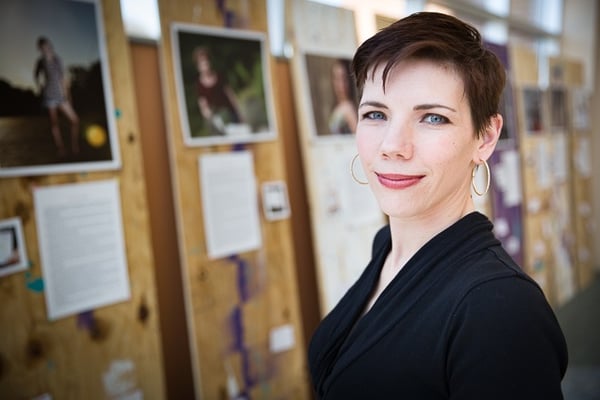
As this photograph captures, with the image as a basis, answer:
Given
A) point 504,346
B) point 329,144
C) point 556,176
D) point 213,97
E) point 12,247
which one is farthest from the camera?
point 556,176

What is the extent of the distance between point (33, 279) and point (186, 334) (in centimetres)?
85

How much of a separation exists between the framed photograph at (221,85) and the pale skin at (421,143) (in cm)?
144

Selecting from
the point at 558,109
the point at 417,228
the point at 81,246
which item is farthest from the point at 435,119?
the point at 558,109

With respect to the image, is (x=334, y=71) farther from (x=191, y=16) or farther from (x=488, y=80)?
(x=488, y=80)

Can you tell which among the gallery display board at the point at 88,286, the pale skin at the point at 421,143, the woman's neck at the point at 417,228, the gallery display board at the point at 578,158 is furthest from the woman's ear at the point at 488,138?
the gallery display board at the point at 578,158

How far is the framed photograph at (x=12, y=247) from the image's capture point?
175cm

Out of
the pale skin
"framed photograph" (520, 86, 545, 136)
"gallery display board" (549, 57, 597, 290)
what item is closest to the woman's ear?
the pale skin

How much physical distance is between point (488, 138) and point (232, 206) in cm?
160

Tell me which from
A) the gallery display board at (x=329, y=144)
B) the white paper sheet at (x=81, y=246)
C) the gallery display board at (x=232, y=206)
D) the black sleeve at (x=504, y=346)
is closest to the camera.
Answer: the black sleeve at (x=504, y=346)

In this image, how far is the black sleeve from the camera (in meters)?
0.76

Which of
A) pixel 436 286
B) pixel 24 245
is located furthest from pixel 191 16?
pixel 436 286

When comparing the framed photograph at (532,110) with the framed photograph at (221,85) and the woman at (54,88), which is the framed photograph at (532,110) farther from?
the woman at (54,88)

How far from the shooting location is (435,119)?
973 mm

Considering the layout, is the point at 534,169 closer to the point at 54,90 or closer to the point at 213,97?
the point at 213,97
